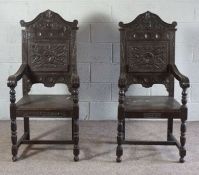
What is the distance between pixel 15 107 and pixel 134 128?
1359 millimetres

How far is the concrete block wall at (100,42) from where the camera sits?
361cm

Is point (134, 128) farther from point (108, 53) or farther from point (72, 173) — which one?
point (72, 173)

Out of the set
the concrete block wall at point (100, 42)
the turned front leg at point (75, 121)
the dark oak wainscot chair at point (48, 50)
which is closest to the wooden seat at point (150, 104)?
the turned front leg at point (75, 121)

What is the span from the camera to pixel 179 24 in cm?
362

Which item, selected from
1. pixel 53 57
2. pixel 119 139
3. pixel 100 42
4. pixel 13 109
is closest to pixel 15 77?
pixel 13 109

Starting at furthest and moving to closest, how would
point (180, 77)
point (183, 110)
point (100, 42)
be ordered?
1. point (100, 42)
2. point (180, 77)
3. point (183, 110)

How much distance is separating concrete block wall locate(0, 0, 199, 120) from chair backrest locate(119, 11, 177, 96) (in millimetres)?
570

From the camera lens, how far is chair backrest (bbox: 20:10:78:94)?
307 cm

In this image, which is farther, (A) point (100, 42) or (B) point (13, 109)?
(A) point (100, 42)

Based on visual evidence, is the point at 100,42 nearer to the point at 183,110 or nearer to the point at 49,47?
the point at 49,47

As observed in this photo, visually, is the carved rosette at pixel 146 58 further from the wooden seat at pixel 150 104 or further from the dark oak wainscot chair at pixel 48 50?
the dark oak wainscot chair at pixel 48 50

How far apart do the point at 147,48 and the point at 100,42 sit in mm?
719

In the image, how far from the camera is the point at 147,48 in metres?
3.08

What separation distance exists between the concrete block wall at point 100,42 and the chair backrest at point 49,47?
0.57 meters
